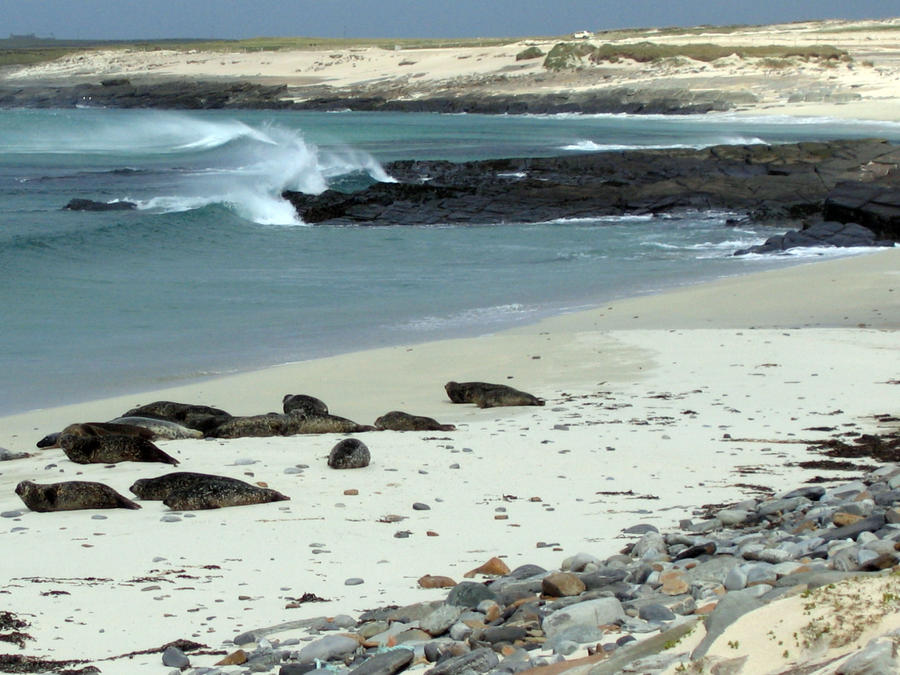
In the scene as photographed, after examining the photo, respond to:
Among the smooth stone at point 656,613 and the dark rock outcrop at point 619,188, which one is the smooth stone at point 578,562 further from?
the dark rock outcrop at point 619,188

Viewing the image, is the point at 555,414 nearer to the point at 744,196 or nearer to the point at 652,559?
the point at 652,559

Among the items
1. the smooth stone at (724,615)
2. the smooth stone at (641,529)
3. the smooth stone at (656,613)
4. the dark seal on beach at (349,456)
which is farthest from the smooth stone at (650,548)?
the dark seal on beach at (349,456)

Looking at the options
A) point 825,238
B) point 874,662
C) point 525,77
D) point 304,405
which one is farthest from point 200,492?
point 525,77

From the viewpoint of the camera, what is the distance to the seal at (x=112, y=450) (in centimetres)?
795

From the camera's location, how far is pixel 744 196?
29297 millimetres

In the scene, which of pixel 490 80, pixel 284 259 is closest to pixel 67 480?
pixel 284 259

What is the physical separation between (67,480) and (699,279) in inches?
495

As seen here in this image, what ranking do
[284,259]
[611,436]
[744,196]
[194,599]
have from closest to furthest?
[194,599], [611,436], [284,259], [744,196]

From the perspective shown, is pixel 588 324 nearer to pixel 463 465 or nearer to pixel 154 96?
pixel 463 465

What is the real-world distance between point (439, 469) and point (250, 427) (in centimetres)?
191

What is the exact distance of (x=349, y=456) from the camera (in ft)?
25.3

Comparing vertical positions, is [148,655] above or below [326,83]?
below

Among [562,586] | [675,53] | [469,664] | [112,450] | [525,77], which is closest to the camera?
[469,664]

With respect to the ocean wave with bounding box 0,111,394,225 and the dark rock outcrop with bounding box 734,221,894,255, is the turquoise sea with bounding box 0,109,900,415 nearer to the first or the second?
the ocean wave with bounding box 0,111,394,225
